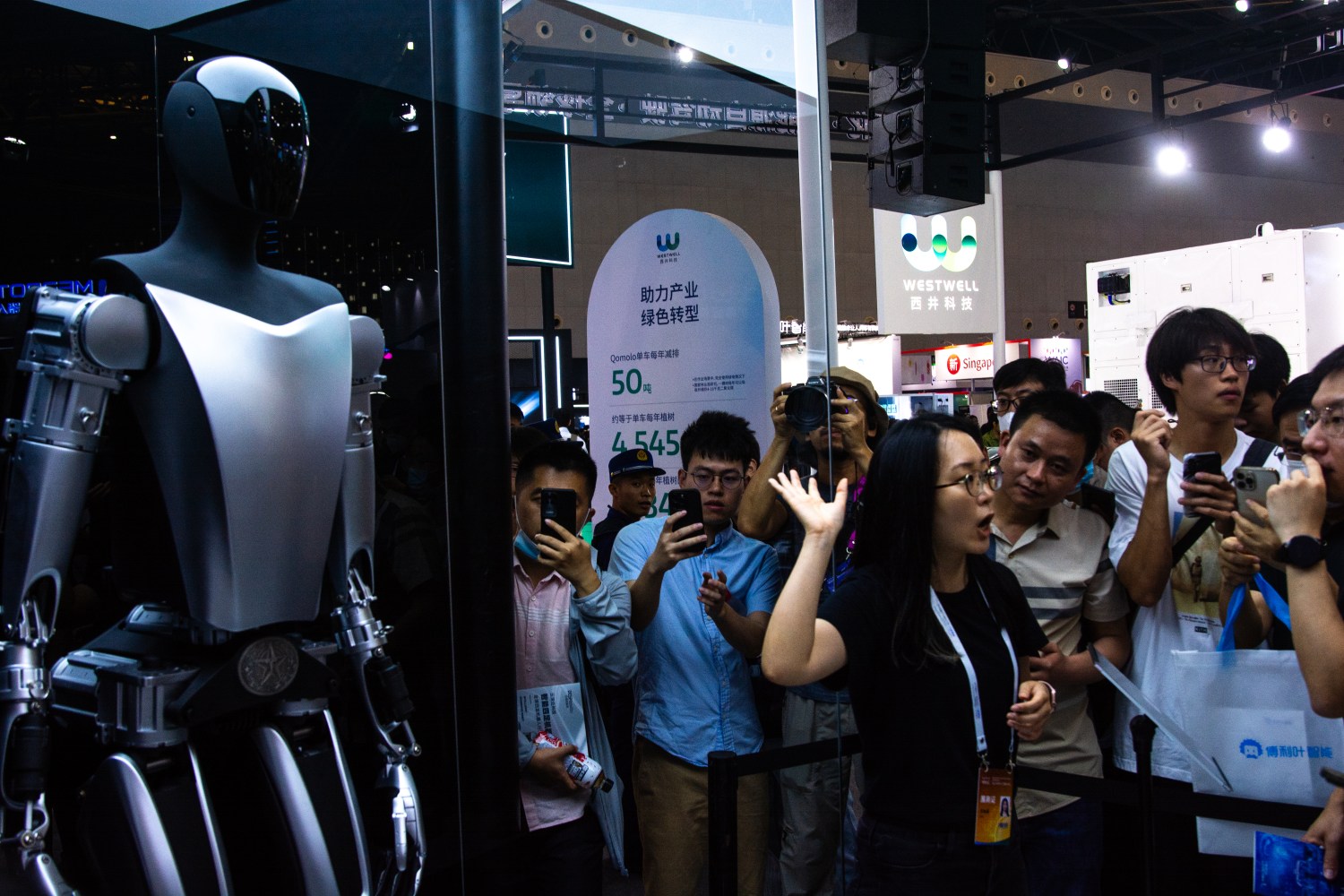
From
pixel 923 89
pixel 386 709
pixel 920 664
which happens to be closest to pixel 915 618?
pixel 920 664

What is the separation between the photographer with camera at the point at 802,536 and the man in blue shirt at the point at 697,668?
0.06m

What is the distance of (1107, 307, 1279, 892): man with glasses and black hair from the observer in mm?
2373

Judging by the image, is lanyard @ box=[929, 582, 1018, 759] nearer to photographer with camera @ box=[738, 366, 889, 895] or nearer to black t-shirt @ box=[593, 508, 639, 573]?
photographer with camera @ box=[738, 366, 889, 895]

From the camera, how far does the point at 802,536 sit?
230 centimetres

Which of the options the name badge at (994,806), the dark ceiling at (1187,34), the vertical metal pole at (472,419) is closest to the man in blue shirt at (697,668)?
the vertical metal pole at (472,419)

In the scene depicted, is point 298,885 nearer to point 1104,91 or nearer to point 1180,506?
point 1180,506

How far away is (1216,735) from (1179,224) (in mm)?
21506

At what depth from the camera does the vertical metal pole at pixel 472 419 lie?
187cm

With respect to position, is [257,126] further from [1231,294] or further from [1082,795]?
[1231,294]

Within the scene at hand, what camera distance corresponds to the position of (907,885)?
175 centimetres

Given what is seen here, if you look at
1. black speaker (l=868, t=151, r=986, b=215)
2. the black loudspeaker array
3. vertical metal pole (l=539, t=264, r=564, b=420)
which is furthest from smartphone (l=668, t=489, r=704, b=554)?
black speaker (l=868, t=151, r=986, b=215)

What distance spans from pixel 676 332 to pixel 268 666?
121 centimetres

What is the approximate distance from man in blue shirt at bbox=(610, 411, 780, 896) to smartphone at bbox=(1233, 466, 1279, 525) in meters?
0.89

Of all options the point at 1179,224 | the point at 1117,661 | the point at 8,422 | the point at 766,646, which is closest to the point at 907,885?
the point at 766,646
